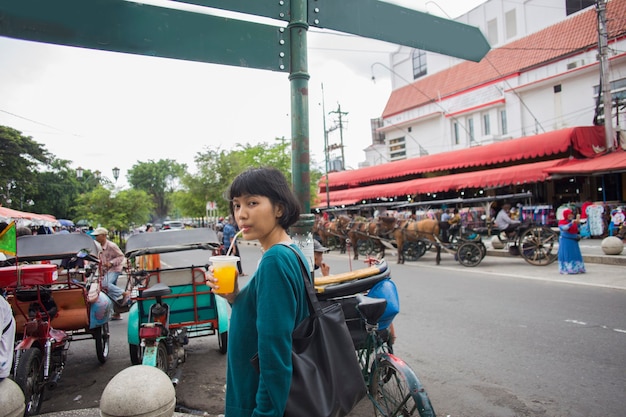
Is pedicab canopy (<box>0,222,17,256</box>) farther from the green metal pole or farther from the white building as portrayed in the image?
the white building

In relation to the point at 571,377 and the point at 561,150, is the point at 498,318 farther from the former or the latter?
the point at 561,150

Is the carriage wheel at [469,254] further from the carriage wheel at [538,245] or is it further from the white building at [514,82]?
the white building at [514,82]

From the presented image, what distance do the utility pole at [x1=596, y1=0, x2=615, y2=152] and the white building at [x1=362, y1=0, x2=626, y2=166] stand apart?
1675mm

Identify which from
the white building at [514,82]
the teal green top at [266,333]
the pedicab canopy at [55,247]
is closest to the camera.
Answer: the teal green top at [266,333]

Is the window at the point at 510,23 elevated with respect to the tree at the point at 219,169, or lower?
elevated

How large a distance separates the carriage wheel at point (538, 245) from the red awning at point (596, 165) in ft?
19.2

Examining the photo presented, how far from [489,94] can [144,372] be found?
2870cm

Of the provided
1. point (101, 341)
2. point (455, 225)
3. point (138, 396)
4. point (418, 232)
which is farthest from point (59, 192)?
point (138, 396)

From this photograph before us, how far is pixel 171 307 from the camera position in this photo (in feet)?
17.4

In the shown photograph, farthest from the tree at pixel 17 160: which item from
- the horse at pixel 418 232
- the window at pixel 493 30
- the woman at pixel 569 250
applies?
the window at pixel 493 30

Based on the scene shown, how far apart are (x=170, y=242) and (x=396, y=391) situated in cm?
413

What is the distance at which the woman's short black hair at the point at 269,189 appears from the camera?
182cm

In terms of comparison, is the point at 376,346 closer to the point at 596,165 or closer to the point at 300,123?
the point at 300,123

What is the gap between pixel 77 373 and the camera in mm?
5398
